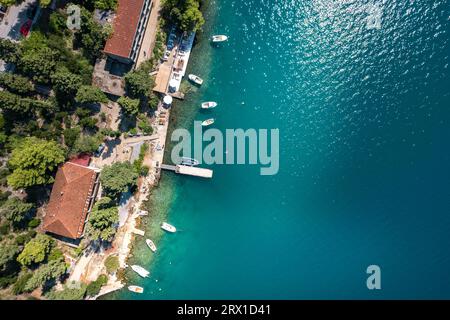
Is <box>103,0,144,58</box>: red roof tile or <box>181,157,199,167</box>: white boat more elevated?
<box>103,0,144,58</box>: red roof tile

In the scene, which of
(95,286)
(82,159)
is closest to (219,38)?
(82,159)

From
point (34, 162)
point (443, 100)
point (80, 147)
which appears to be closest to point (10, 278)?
point (34, 162)

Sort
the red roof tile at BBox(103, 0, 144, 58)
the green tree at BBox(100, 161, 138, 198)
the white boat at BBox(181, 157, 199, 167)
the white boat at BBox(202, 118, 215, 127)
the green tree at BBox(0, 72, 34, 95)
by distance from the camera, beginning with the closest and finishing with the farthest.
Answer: the green tree at BBox(0, 72, 34, 95)
the red roof tile at BBox(103, 0, 144, 58)
the green tree at BBox(100, 161, 138, 198)
the white boat at BBox(181, 157, 199, 167)
the white boat at BBox(202, 118, 215, 127)

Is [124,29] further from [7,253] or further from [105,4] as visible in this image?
[7,253]

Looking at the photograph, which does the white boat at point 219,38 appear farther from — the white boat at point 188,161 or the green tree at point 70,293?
the green tree at point 70,293

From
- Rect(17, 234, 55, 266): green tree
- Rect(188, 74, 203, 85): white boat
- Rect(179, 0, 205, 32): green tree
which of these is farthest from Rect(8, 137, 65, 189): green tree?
Rect(179, 0, 205, 32): green tree

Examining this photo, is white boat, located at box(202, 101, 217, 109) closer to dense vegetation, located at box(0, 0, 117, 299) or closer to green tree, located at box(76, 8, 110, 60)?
dense vegetation, located at box(0, 0, 117, 299)
